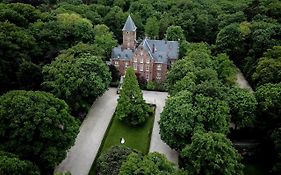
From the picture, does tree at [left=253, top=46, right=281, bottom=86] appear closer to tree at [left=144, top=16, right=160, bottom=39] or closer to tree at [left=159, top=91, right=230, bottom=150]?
tree at [left=159, top=91, right=230, bottom=150]

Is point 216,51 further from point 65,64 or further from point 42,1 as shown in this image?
→ point 42,1

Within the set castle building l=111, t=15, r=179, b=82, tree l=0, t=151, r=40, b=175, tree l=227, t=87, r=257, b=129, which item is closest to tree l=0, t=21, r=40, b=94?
castle building l=111, t=15, r=179, b=82

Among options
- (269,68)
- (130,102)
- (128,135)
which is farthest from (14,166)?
(269,68)

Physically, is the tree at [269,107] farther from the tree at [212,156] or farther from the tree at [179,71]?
the tree at [179,71]

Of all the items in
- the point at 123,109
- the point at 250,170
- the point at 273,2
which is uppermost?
the point at 273,2

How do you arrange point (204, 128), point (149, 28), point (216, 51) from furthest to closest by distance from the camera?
point (149, 28), point (216, 51), point (204, 128)

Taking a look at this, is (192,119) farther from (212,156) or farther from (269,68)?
(269,68)

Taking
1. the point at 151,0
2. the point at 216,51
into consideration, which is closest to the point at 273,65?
the point at 216,51
